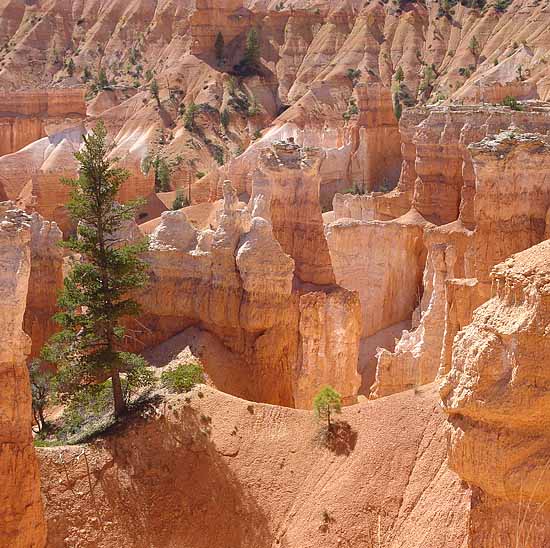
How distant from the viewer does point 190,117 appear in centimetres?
7125

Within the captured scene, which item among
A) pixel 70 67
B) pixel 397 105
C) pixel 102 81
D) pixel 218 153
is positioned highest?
pixel 70 67

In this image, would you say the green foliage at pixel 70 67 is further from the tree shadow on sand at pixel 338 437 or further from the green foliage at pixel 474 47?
the tree shadow on sand at pixel 338 437

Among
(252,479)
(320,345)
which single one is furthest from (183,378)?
(320,345)

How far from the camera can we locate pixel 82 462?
1686 centimetres

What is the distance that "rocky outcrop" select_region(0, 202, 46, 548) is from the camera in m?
13.2

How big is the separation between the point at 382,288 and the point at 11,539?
913 inches

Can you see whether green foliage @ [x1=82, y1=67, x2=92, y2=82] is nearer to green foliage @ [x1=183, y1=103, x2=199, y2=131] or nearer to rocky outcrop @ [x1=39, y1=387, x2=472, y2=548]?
green foliage @ [x1=183, y1=103, x2=199, y2=131]

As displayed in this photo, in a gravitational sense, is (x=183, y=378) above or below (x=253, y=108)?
below

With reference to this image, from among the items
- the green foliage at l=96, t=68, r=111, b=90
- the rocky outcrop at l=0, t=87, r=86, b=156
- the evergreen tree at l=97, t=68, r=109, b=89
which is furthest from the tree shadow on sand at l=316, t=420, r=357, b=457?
the evergreen tree at l=97, t=68, r=109, b=89

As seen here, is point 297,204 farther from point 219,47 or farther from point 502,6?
point 502,6

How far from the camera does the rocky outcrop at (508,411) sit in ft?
37.2

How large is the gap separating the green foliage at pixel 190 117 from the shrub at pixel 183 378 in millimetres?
52106

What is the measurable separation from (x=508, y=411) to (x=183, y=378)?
9.24m

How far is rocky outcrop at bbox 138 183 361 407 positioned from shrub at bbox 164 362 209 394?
1.95 meters
